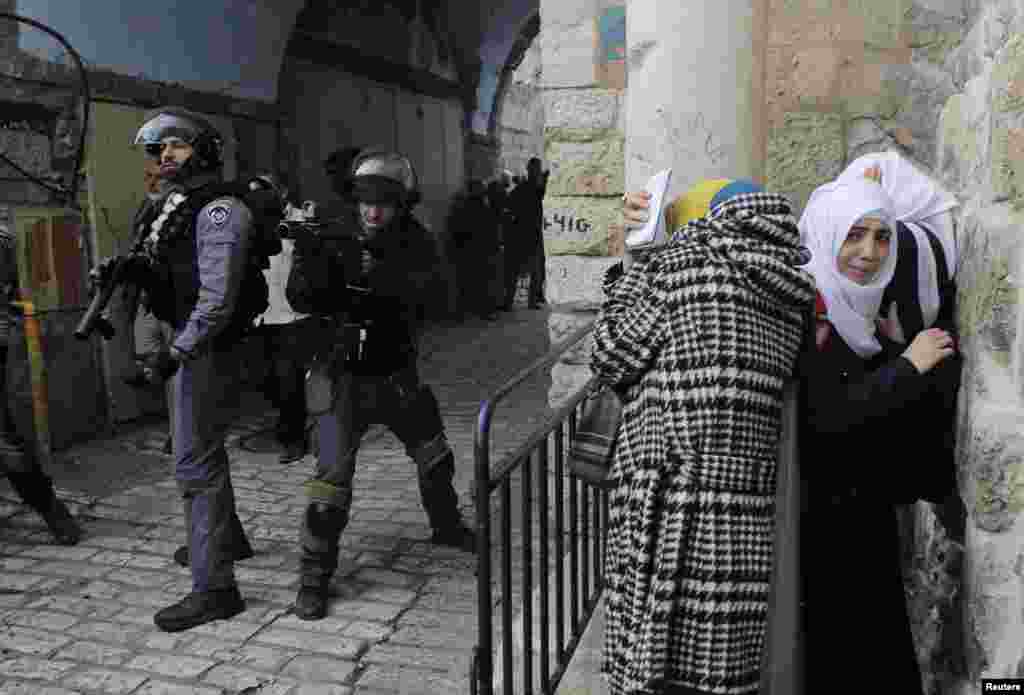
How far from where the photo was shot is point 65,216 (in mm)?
6516

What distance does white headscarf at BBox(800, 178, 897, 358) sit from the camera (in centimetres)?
238

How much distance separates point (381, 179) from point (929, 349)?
244 centimetres

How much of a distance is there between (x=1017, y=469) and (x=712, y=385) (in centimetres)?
58

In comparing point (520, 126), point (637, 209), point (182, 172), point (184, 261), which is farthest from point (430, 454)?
point (520, 126)

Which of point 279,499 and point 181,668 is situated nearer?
point 181,668

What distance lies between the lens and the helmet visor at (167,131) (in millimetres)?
3953

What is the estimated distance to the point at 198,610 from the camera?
3.89 meters

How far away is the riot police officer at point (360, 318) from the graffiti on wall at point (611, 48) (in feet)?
3.55

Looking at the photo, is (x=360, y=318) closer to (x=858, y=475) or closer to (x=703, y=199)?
(x=703, y=199)

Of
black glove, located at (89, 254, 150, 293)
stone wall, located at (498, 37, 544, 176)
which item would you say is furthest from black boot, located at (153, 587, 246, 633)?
stone wall, located at (498, 37, 544, 176)

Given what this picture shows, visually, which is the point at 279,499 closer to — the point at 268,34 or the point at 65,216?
the point at 65,216

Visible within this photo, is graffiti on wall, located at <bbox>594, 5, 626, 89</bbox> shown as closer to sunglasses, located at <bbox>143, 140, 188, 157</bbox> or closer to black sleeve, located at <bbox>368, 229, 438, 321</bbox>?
black sleeve, located at <bbox>368, 229, 438, 321</bbox>

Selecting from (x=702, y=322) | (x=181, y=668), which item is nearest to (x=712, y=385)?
(x=702, y=322)

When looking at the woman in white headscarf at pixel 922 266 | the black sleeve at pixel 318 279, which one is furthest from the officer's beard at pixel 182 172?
the woman in white headscarf at pixel 922 266
